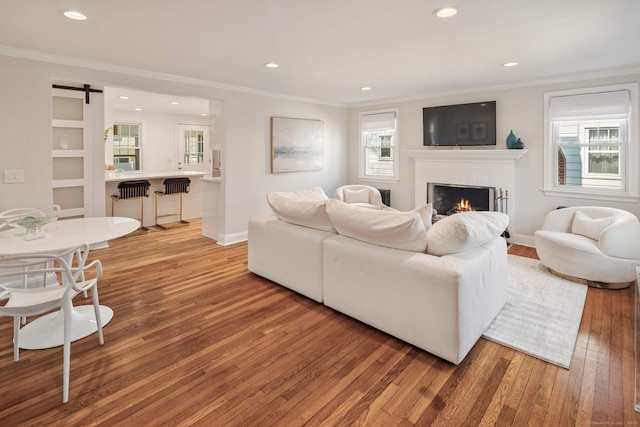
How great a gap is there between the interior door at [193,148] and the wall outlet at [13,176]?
614 centimetres

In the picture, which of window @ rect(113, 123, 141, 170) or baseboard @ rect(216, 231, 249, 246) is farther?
window @ rect(113, 123, 141, 170)

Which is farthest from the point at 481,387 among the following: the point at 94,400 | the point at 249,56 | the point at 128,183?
the point at 128,183

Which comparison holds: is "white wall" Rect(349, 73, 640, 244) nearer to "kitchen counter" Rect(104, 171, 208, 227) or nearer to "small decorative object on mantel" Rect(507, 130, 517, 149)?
"small decorative object on mantel" Rect(507, 130, 517, 149)

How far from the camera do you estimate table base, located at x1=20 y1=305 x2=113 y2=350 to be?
248cm

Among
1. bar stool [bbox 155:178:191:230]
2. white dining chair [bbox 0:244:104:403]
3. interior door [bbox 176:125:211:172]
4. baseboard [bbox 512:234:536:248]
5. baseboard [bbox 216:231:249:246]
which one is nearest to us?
white dining chair [bbox 0:244:104:403]

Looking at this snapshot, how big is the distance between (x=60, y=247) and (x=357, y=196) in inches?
183

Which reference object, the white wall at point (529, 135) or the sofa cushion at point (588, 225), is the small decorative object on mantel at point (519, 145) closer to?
the white wall at point (529, 135)

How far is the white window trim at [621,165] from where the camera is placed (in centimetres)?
424

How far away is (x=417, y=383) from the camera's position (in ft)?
6.84

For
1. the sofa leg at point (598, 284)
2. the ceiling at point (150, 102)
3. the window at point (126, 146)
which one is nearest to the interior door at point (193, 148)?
the ceiling at point (150, 102)

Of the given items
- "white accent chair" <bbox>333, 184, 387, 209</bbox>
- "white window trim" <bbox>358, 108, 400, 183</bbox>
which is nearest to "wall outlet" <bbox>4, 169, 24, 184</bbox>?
"white accent chair" <bbox>333, 184, 387, 209</bbox>

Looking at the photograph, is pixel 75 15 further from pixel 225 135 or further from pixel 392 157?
pixel 392 157

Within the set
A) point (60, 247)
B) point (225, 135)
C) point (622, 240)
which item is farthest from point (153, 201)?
point (622, 240)

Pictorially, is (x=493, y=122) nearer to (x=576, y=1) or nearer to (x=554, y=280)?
(x=554, y=280)
